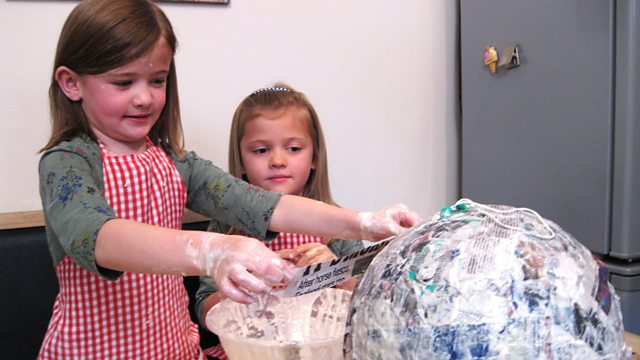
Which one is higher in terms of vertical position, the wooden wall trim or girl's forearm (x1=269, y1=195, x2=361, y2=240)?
girl's forearm (x1=269, y1=195, x2=361, y2=240)

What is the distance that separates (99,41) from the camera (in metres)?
0.99

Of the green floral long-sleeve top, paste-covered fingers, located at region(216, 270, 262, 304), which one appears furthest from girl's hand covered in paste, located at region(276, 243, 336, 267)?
paste-covered fingers, located at region(216, 270, 262, 304)

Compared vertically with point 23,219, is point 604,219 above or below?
below

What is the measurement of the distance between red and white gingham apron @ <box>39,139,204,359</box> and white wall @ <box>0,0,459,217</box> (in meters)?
0.46

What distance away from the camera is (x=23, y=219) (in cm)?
135

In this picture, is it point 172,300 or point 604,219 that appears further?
point 604,219

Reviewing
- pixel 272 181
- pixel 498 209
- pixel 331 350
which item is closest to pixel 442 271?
pixel 498 209

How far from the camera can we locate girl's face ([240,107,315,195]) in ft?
4.68

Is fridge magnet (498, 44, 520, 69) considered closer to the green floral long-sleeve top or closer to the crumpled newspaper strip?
the green floral long-sleeve top

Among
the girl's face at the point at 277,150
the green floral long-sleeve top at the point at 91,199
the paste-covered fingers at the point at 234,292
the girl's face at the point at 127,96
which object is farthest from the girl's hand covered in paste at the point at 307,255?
the paste-covered fingers at the point at 234,292

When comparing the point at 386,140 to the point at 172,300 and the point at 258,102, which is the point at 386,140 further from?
the point at 172,300

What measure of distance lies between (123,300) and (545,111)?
133 centimetres

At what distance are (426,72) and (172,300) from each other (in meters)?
1.24

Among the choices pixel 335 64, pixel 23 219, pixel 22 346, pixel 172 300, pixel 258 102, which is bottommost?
pixel 22 346
